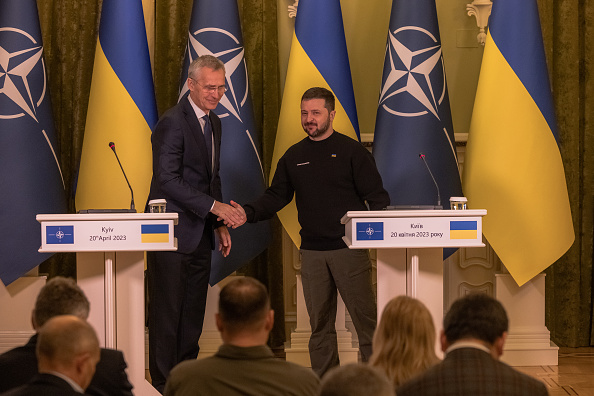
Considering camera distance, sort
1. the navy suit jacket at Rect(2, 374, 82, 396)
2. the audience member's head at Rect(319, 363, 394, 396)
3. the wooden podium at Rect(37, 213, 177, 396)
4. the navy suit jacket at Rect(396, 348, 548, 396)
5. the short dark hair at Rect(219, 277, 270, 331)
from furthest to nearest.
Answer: the wooden podium at Rect(37, 213, 177, 396)
the short dark hair at Rect(219, 277, 270, 331)
the navy suit jacket at Rect(396, 348, 548, 396)
the navy suit jacket at Rect(2, 374, 82, 396)
the audience member's head at Rect(319, 363, 394, 396)

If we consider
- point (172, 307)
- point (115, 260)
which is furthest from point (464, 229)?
point (115, 260)

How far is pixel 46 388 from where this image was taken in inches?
76.9

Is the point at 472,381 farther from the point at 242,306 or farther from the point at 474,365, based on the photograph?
the point at 242,306

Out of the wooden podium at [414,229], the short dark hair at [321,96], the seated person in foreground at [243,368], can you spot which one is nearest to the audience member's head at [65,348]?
the seated person in foreground at [243,368]

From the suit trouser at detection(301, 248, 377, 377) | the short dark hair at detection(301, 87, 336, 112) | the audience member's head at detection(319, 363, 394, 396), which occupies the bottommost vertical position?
the suit trouser at detection(301, 248, 377, 377)

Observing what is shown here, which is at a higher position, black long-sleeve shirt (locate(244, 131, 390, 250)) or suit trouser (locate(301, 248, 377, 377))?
black long-sleeve shirt (locate(244, 131, 390, 250))

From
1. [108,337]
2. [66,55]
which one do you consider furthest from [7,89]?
[108,337]

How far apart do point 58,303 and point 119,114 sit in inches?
114

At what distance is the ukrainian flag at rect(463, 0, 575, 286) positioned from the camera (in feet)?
17.3

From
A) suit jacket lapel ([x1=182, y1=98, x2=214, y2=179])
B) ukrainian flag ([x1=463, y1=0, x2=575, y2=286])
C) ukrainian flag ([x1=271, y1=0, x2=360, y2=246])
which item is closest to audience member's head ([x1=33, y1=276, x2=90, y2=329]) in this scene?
suit jacket lapel ([x1=182, y1=98, x2=214, y2=179])

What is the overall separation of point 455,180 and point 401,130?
463 millimetres

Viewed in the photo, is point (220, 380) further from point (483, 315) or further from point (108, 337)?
point (108, 337)

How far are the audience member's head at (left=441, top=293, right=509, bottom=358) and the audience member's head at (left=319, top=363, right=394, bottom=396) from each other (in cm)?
60

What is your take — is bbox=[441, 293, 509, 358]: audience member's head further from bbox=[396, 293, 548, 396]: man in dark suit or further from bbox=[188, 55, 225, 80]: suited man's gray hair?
bbox=[188, 55, 225, 80]: suited man's gray hair
